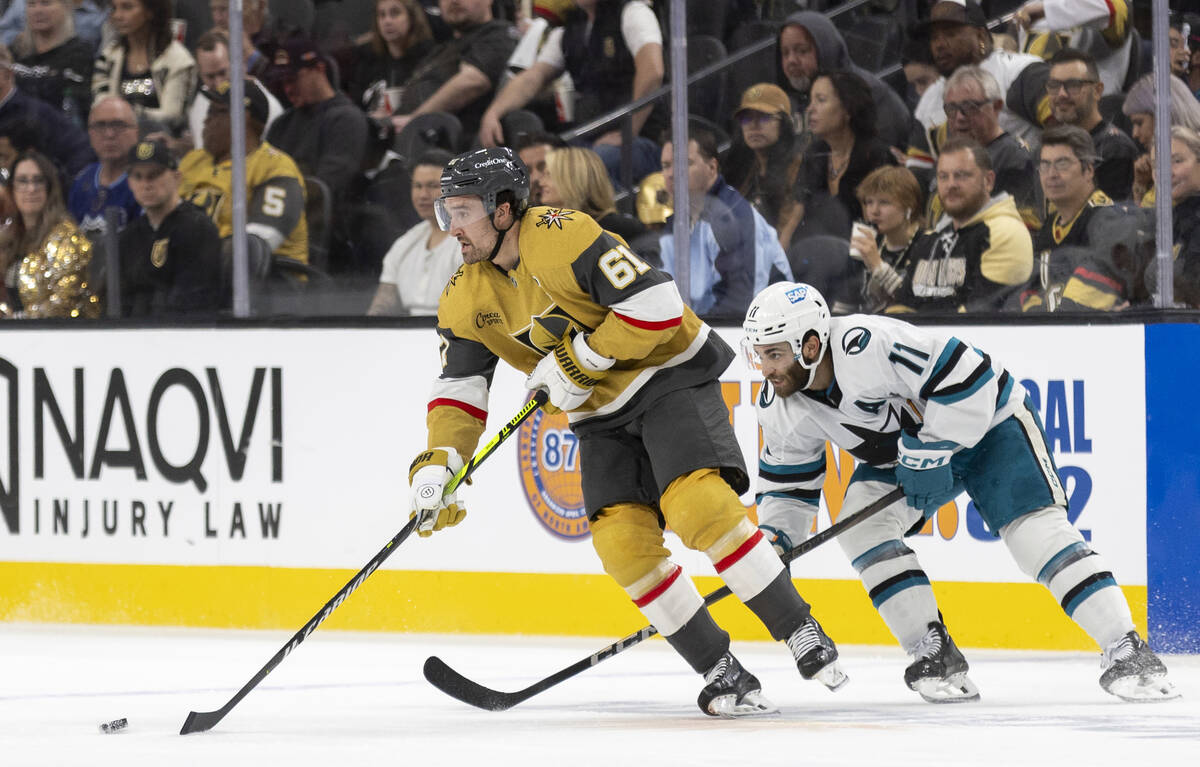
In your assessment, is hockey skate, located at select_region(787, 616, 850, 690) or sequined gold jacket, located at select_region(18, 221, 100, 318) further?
sequined gold jacket, located at select_region(18, 221, 100, 318)

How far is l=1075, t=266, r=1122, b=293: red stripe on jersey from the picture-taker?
16.4ft

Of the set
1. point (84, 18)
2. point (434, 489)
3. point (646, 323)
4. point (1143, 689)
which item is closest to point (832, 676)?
point (1143, 689)

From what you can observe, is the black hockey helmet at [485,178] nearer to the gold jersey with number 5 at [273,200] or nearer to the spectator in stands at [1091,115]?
the spectator in stands at [1091,115]

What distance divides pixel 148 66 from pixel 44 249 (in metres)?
0.75

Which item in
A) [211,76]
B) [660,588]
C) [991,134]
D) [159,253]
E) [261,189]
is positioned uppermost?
[211,76]

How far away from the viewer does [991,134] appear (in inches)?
201

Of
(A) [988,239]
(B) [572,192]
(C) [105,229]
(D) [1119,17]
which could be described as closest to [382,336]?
(B) [572,192]

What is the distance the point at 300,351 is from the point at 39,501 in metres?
1.08

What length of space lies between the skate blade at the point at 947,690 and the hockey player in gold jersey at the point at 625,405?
399mm

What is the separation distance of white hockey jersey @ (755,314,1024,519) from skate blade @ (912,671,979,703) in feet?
1.71

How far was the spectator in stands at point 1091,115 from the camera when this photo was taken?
497cm

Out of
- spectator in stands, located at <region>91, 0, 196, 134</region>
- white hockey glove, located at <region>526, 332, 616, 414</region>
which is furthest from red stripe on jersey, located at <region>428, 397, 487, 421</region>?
spectator in stands, located at <region>91, 0, 196, 134</region>

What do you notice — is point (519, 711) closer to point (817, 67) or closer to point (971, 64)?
point (817, 67)

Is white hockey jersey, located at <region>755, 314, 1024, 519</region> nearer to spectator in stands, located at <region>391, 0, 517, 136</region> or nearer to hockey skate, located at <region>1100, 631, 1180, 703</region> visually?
hockey skate, located at <region>1100, 631, 1180, 703</region>
